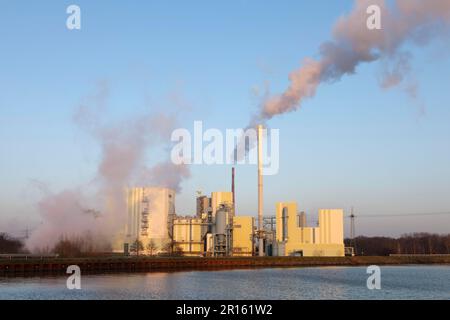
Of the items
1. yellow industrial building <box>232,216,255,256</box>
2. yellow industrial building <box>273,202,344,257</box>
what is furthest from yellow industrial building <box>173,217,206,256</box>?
yellow industrial building <box>273,202,344,257</box>

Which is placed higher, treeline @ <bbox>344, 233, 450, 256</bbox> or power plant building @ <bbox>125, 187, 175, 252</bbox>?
power plant building @ <bbox>125, 187, 175, 252</bbox>

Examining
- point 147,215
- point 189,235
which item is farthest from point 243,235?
point 147,215

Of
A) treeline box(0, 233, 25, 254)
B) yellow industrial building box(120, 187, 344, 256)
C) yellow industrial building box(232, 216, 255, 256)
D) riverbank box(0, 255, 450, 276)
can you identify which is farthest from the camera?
yellow industrial building box(232, 216, 255, 256)

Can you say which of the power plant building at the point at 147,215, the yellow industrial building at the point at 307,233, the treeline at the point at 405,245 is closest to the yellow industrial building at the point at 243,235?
the yellow industrial building at the point at 307,233

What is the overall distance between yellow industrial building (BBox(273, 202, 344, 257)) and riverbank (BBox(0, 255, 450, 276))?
2995mm

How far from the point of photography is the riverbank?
66.2m

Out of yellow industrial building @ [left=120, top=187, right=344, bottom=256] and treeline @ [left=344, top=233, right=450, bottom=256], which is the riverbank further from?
treeline @ [left=344, top=233, right=450, bottom=256]

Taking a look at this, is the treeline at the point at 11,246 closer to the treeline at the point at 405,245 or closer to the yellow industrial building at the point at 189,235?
the yellow industrial building at the point at 189,235

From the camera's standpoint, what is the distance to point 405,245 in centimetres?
15825

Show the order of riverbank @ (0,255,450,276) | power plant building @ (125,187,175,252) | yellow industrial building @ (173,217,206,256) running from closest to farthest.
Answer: riverbank @ (0,255,450,276), power plant building @ (125,187,175,252), yellow industrial building @ (173,217,206,256)

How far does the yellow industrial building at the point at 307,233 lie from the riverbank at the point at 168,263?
2995mm

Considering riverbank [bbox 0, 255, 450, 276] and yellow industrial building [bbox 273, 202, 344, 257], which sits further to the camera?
yellow industrial building [bbox 273, 202, 344, 257]

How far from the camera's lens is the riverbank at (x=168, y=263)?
6625cm
